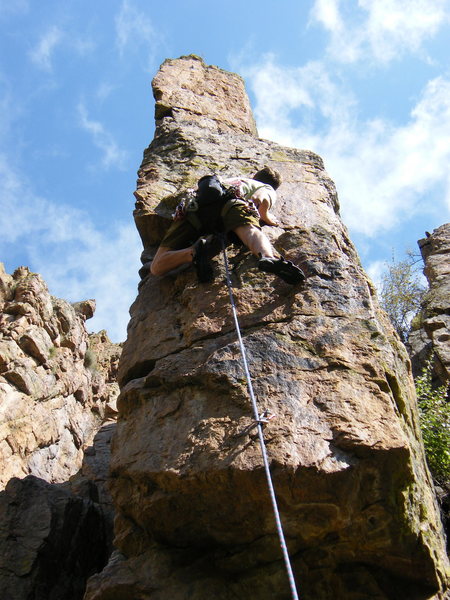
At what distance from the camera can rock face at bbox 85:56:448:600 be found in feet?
11.8

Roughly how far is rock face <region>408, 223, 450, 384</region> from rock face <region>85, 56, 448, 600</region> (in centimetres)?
351

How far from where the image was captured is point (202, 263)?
5219mm

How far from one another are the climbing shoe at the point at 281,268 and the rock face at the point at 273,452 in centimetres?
15

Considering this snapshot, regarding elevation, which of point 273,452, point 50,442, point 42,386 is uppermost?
point 42,386

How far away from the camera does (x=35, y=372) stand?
41.5 feet

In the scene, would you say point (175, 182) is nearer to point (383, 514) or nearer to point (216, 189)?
point (216, 189)

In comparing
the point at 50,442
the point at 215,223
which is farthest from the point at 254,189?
the point at 50,442

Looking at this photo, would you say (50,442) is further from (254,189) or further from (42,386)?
(254,189)

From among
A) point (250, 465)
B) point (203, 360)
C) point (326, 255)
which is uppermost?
point (326, 255)

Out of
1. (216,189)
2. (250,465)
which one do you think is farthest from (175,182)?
(250,465)

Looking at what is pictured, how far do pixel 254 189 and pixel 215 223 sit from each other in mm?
691

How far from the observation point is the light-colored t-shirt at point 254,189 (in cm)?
579

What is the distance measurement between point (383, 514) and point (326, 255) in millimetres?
2387

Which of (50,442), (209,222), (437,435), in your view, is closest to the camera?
(209,222)
